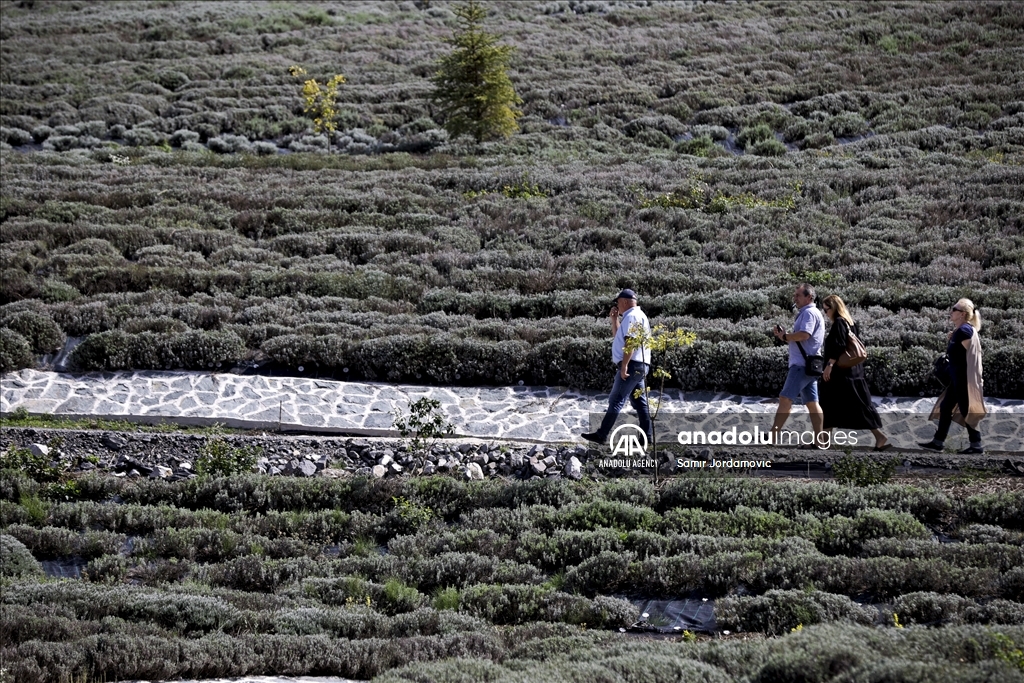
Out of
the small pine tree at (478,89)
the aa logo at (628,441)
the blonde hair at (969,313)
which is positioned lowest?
the aa logo at (628,441)

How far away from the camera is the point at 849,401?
37.5 feet

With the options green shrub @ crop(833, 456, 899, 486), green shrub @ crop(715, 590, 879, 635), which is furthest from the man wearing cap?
green shrub @ crop(715, 590, 879, 635)

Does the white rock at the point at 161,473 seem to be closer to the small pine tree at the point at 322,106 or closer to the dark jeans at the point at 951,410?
the dark jeans at the point at 951,410

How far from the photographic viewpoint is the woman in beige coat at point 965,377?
1130 cm

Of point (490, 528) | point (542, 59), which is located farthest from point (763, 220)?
point (542, 59)

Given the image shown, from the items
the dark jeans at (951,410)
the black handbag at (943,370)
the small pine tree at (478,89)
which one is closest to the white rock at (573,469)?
the dark jeans at (951,410)

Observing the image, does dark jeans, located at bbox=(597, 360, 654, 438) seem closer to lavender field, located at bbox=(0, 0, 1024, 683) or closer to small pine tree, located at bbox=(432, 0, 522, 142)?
lavender field, located at bbox=(0, 0, 1024, 683)

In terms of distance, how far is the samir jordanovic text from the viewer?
1207 cm

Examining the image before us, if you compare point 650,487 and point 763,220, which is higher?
point 763,220

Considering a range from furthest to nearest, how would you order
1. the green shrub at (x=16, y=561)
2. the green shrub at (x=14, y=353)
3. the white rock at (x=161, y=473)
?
the green shrub at (x=14, y=353) → the white rock at (x=161, y=473) → the green shrub at (x=16, y=561)

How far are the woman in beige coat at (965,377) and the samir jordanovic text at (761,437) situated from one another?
1197 mm

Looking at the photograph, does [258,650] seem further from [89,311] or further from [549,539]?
[89,311]

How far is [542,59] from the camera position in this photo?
44062 mm

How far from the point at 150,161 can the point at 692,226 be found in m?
18.2
